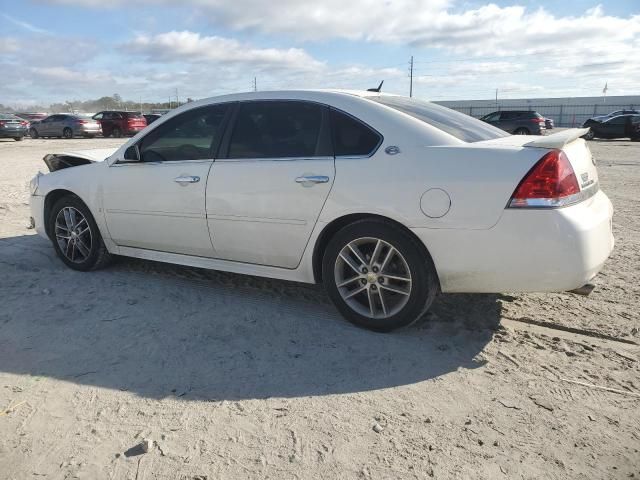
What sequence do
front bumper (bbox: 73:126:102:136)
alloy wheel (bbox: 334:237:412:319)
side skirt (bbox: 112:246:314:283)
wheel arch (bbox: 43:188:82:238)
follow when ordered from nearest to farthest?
alloy wheel (bbox: 334:237:412:319)
side skirt (bbox: 112:246:314:283)
wheel arch (bbox: 43:188:82:238)
front bumper (bbox: 73:126:102:136)

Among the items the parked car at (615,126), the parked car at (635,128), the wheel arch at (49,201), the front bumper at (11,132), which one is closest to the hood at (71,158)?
the wheel arch at (49,201)

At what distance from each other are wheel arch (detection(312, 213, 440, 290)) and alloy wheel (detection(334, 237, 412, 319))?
14 cm

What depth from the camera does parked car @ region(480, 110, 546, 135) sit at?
2728 centimetres

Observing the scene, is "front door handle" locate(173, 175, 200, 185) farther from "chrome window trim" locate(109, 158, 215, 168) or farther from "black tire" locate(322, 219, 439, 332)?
"black tire" locate(322, 219, 439, 332)

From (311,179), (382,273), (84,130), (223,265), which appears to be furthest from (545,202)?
(84,130)

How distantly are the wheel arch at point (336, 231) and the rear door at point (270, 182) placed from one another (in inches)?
3.9

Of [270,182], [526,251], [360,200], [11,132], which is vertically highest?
[11,132]

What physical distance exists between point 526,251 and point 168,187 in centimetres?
275

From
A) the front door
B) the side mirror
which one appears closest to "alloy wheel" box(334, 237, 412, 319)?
the front door

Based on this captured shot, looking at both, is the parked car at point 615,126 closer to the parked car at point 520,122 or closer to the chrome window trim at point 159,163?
the parked car at point 520,122

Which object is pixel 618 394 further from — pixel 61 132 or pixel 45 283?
pixel 61 132

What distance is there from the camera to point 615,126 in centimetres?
2597

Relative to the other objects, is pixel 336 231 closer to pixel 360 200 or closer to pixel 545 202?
pixel 360 200

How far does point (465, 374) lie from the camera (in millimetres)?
3105
